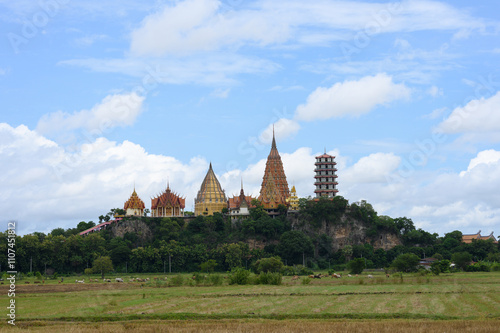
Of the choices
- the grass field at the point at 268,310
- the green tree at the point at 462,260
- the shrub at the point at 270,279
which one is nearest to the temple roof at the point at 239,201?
the green tree at the point at 462,260

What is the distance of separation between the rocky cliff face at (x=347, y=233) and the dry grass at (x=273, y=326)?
90926mm

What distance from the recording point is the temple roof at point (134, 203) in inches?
5428

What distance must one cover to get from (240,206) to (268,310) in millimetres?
92381

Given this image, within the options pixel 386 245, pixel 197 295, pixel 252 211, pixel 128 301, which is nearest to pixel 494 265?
pixel 386 245

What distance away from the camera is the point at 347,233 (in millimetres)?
129250

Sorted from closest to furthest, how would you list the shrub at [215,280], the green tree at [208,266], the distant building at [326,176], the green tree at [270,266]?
1. the shrub at [215,280]
2. the green tree at [270,266]
3. the green tree at [208,266]
4. the distant building at [326,176]

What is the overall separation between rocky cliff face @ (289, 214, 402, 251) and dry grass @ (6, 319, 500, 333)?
298ft

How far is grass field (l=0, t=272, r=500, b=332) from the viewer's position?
36.2 metres

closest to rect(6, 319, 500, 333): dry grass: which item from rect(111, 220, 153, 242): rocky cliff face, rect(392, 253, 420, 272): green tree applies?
rect(392, 253, 420, 272): green tree

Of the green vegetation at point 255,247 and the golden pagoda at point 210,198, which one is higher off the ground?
the golden pagoda at point 210,198

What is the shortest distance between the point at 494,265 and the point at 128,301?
66.0m

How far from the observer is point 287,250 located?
381ft

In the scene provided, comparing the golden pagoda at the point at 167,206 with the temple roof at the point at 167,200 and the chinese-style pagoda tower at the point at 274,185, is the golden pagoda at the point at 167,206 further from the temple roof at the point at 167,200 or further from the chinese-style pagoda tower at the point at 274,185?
the chinese-style pagoda tower at the point at 274,185

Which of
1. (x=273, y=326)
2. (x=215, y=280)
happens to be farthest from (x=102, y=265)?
(x=273, y=326)
